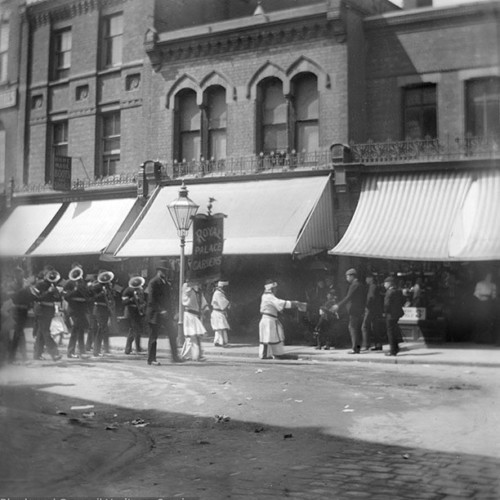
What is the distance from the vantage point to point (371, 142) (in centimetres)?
2047

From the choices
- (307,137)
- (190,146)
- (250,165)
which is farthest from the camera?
(190,146)

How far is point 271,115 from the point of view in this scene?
72.9 feet

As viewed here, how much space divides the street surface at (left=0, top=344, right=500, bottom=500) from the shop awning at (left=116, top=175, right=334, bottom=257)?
7.06 metres

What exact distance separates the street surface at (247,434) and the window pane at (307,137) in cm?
1031

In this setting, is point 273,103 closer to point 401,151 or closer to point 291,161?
point 291,161

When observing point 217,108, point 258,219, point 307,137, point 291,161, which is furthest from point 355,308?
point 217,108

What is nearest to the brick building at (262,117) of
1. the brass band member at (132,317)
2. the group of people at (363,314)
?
the group of people at (363,314)

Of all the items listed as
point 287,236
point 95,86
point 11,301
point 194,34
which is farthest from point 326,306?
point 11,301

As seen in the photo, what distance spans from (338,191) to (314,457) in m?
14.8

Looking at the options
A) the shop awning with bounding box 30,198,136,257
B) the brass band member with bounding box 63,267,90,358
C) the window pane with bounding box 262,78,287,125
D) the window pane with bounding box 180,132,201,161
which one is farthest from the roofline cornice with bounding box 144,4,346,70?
the brass band member with bounding box 63,267,90,358

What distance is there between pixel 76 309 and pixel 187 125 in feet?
33.2

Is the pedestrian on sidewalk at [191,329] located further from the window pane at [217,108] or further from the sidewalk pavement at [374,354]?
the window pane at [217,108]

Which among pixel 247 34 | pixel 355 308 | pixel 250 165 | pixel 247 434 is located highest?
pixel 247 34

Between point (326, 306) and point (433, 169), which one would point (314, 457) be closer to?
point (326, 306)
